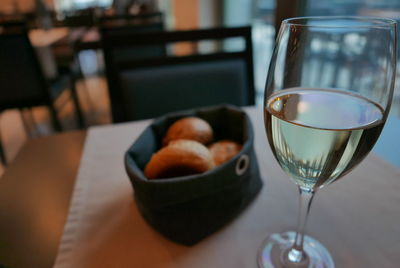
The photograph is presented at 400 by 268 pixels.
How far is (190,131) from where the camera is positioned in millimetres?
437

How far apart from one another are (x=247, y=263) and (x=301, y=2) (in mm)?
1073

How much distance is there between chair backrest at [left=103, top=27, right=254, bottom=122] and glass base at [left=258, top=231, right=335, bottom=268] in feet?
1.88

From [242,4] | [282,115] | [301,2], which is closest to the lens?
[282,115]

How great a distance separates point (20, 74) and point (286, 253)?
1693 mm

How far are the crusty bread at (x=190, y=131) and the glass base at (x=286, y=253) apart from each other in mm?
177

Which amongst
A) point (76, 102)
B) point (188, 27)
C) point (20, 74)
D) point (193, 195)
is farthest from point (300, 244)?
point (188, 27)

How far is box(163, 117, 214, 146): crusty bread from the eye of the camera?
437 millimetres

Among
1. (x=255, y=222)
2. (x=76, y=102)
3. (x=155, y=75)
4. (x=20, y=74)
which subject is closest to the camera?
(x=255, y=222)

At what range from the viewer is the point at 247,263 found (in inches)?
12.7

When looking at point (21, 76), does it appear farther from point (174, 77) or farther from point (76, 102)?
point (174, 77)

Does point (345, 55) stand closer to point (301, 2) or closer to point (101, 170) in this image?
point (101, 170)

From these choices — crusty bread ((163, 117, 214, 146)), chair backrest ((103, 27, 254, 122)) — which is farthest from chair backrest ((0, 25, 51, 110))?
crusty bread ((163, 117, 214, 146))

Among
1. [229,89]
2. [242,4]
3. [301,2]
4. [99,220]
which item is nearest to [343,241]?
[99,220]

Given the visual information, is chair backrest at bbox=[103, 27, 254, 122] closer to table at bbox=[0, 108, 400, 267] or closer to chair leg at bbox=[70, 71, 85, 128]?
table at bbox=[0, 108, 400, 267]
